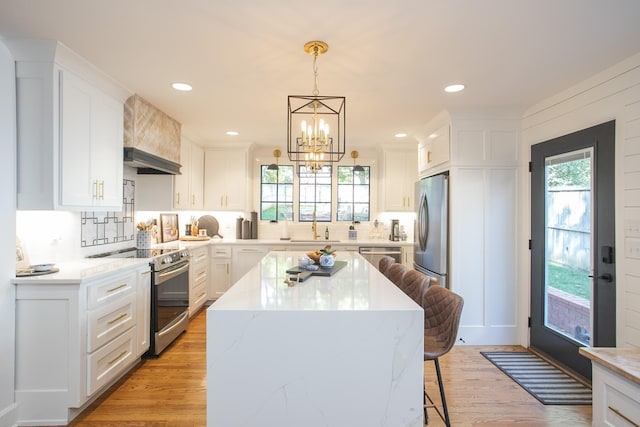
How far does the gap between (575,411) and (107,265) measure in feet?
11.8

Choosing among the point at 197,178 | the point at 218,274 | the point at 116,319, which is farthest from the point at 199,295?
the point at 116,319

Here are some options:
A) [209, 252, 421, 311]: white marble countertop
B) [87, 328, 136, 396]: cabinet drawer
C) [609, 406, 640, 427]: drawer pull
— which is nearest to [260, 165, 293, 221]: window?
[87, 328, 136, 396]: cabinet drawer

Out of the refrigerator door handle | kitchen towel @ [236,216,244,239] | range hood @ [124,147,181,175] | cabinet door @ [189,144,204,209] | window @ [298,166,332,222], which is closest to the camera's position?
range hood @ [124,147,181,175]

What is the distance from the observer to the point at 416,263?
14.1 feet

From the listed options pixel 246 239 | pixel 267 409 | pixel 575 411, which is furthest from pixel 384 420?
pixel 246 239

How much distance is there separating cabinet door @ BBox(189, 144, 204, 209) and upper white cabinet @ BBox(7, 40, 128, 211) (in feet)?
7.15

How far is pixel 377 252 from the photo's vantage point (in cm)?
490

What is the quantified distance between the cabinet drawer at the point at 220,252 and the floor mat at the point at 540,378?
11.3 feet

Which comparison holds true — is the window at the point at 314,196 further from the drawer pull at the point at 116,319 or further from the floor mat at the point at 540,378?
the drawer pull at the point at 116,319

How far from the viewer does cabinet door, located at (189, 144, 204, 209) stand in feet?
15.6

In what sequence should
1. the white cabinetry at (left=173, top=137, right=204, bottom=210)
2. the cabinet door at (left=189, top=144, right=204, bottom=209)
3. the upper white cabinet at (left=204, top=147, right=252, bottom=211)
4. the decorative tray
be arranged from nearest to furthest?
the decorative tray
the white cabinetry at (left=173, top=137, right=204, bottom=210)
the cabinet door at (left=189, top=144, right=204, bottom=209)
the upper white cabinet at (left=204, top=147, right=252, bottom=211)

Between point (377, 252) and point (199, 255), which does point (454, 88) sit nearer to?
point (377, 252)

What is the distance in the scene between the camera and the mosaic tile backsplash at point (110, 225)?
3.04 m

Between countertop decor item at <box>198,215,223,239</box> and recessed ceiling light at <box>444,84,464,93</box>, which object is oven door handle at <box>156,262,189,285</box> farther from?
recessed ceiling light at <box>444,84,464,93</box>
